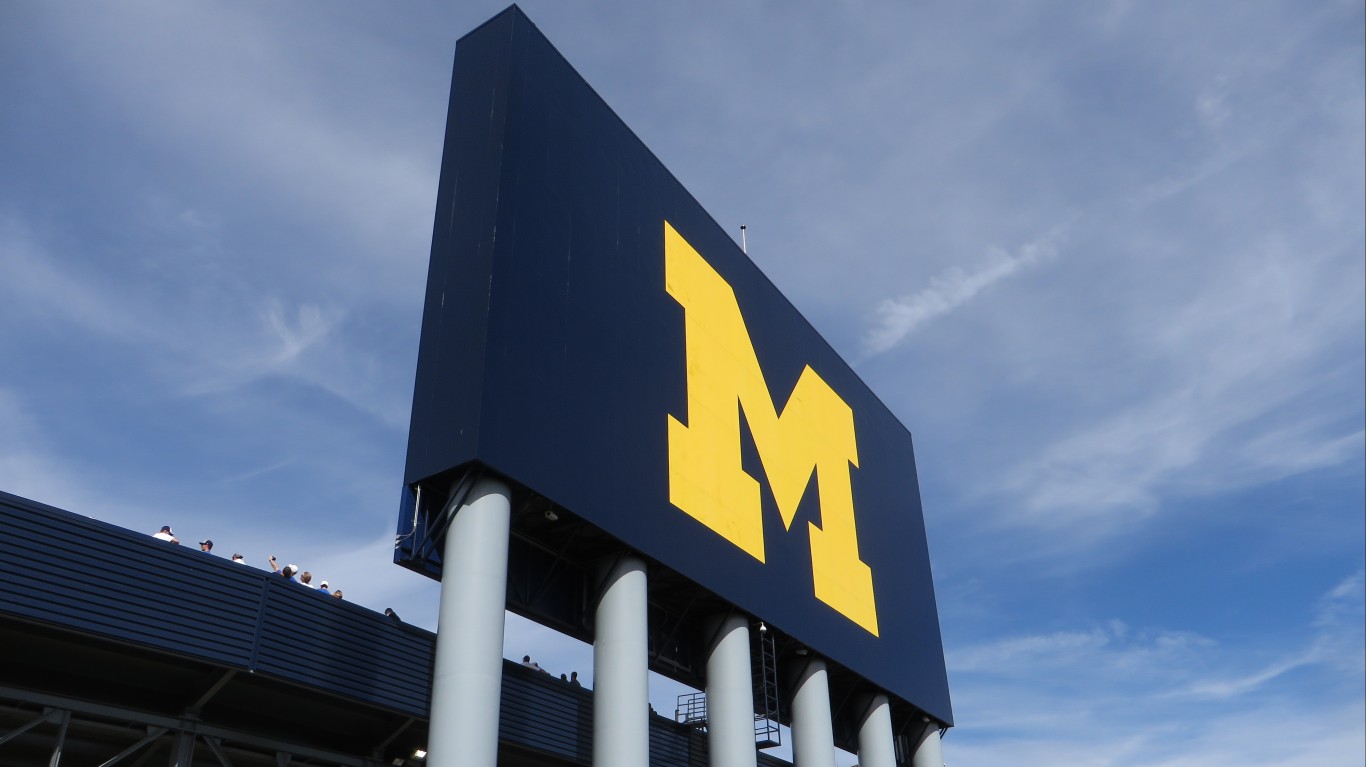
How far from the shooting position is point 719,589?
2364 centimetres

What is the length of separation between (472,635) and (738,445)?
34.4 ft

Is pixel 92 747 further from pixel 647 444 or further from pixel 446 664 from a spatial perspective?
pixel 647 444

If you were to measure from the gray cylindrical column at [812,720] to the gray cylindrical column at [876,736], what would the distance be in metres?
3.77

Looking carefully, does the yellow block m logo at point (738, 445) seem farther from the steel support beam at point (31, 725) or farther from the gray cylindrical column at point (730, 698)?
the steel support beam at point (31, 725)

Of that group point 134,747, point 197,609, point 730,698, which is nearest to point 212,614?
point 197,609

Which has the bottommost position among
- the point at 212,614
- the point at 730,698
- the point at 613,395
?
the point at 212,614

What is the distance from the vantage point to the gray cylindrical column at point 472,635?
16.2m

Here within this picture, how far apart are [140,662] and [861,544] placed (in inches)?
801

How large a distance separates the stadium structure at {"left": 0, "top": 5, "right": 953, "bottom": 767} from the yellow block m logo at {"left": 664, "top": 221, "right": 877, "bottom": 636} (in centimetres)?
10

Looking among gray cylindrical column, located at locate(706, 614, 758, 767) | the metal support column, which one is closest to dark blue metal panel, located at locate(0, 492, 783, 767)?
the metal support column

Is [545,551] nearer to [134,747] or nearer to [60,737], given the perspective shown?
[134,747]

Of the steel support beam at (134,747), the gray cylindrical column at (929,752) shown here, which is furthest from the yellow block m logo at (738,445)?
the steel support beam at (134,747)

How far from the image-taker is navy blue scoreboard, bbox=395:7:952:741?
62.8 feet

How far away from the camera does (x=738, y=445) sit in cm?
2600
